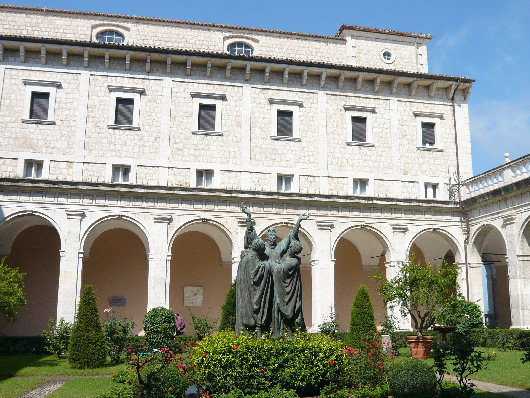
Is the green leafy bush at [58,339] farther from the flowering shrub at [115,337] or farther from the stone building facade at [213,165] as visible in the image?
the flowering shrub at [115,337]

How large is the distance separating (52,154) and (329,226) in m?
12.2

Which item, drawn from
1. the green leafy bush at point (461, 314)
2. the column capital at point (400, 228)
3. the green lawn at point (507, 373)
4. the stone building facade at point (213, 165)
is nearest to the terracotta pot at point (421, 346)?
the green lawn at point (507, 373)

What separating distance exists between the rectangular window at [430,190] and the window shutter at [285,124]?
6965 millimetres

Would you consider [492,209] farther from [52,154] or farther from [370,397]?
[52,154]

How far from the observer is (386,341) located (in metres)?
19.6

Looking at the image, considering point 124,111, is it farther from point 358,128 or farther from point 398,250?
point 398,250

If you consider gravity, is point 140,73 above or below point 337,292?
above

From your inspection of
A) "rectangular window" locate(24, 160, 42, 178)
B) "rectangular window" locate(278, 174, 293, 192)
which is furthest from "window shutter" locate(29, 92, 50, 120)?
"rectangular window" locate(278, 174, 293, 192)

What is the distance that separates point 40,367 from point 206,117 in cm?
1306

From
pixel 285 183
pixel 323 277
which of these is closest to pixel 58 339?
pixel 323 277

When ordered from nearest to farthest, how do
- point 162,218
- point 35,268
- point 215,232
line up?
point 162,218
point 215,232
point 35,268

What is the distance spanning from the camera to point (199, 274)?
28250 millimetres

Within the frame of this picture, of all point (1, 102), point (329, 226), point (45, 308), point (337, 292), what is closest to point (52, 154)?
point (1, 102)

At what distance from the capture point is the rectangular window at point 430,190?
27375 millimetres
